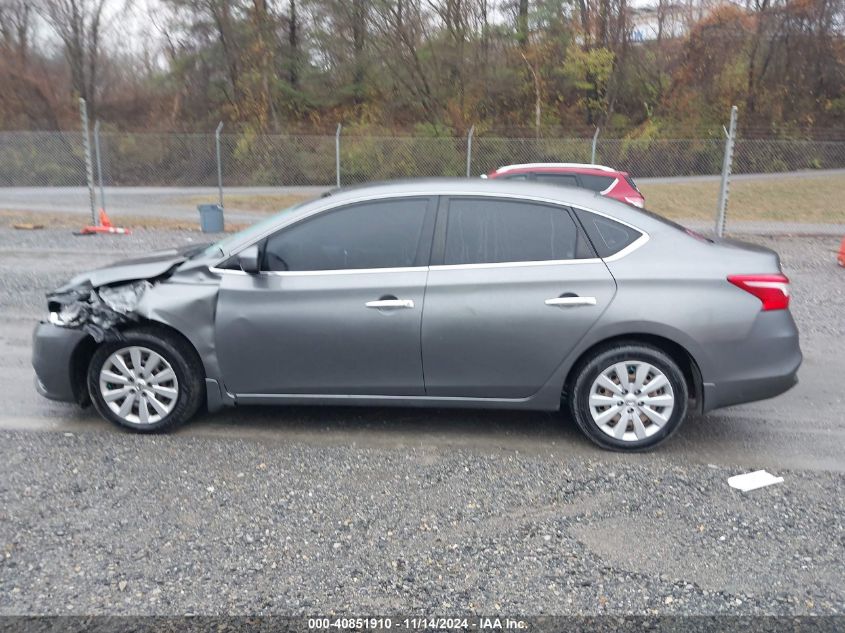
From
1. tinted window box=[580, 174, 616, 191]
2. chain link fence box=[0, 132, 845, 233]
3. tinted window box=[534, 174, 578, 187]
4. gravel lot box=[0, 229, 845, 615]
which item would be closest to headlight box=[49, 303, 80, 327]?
gravel lot box=[0, 229, 845, 615]

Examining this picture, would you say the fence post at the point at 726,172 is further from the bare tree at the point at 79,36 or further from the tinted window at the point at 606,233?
the bare tree at the point at 79,36

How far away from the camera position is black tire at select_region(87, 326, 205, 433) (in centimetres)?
477

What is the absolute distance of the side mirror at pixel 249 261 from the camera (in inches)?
185

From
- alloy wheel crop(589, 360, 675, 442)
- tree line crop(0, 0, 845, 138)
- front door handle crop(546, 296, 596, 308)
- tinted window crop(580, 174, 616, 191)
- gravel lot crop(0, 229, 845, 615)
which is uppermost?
tree line crop(0, 0, 845, 138)

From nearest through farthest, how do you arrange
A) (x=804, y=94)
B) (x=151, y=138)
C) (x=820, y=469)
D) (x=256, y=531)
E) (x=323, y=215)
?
(x=256, y=531), (x=820, y=469), (x=323, y=215), (x=151, y=138), (x=804, y=94)

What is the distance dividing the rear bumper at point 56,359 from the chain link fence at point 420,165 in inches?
566

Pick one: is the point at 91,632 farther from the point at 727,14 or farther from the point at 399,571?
the point at 727,14

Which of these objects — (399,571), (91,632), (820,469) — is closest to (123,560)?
(91,632)

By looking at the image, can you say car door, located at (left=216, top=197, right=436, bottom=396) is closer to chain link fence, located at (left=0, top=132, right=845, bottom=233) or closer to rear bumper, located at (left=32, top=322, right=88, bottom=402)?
rear bumper, located at (left=32, top=322, right=88, bottom=402)

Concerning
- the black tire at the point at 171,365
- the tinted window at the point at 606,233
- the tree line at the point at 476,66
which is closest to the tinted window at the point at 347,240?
the black tire at the point at 171,365

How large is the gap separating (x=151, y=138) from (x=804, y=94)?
2567 centimetres

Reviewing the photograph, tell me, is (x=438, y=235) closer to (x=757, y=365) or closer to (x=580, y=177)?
(x=757, y=365)

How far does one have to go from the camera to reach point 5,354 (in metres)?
6.64

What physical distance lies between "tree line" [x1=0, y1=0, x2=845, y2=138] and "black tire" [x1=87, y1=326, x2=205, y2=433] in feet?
78.2
